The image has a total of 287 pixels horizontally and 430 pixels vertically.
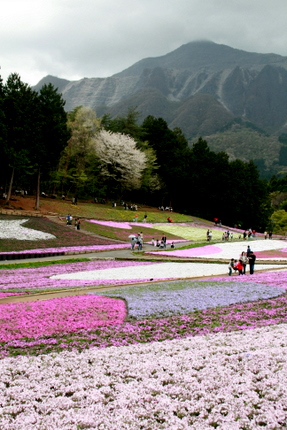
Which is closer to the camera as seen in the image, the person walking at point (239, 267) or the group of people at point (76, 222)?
the person walking at point (239, 267)

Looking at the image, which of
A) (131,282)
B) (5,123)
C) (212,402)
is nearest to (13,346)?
(212,402)

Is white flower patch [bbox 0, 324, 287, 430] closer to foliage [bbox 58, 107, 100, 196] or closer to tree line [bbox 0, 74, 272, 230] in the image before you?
tree line [bbox 0, 74, 272, 230]

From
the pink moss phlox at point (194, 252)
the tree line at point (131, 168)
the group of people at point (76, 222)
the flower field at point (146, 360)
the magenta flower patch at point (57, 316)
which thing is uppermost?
the tree line at point (131, 168)

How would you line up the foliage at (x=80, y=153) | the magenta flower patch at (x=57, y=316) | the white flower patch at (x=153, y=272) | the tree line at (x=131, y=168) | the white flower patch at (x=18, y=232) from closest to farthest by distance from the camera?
1. the magenta flower patch at (x=57, y=316)
2. the white flower patch at (x=153, y=272)
3. the white flower patch at (x=18, y=232)
4. the tree line at (x=131, y=168)
5. the foliage at (x=80, y=153)

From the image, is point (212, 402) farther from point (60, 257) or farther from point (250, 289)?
point (60, 257)

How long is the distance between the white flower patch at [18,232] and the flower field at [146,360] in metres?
24.3

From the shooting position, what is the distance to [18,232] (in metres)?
44.8

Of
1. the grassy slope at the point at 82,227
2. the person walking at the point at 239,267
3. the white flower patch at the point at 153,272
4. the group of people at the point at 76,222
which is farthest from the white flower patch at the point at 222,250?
the group of people at the point at 76,222

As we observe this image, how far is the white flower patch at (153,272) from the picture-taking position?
27.1m

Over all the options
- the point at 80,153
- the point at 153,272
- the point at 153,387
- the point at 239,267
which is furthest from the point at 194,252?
the point at 80,153

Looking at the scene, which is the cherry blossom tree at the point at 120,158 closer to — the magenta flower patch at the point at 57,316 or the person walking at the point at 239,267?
the person walking at the point at 239,267

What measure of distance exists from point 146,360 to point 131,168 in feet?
254

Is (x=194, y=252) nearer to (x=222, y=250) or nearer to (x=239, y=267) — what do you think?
(x=222, y=250)

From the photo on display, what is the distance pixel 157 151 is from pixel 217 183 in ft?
63.7
